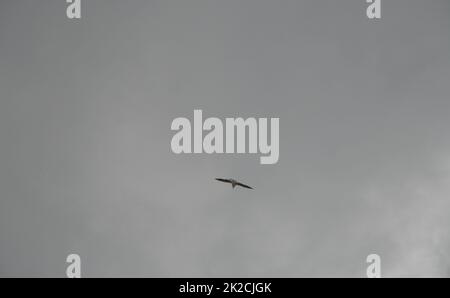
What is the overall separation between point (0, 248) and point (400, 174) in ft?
294

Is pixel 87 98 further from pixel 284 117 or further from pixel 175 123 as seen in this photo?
pixel 284 117

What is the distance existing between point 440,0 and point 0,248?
116 metres

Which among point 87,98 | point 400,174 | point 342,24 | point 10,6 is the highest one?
point 10,6

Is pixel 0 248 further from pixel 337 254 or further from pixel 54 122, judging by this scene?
pixel 337 254

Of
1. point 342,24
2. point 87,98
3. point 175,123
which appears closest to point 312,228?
point 175,123

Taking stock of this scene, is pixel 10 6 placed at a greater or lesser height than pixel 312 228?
greater

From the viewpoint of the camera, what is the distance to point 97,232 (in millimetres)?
93938

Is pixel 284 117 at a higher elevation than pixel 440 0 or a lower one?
lower

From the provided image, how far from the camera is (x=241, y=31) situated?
4316 inches
